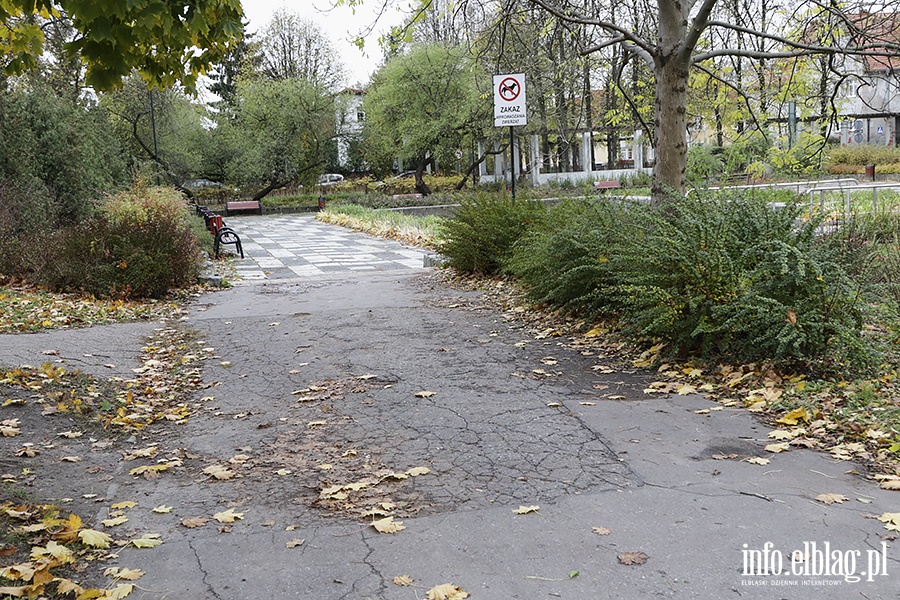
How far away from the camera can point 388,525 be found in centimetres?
385

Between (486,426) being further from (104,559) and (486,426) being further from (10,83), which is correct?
(10,83)

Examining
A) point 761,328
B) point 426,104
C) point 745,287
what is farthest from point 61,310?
point 426,104

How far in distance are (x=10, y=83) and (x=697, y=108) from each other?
17.6 meters

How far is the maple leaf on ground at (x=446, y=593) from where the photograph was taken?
3.15m

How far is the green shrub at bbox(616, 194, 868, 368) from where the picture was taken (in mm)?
5980

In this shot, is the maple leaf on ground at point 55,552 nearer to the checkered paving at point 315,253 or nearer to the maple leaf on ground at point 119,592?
the maple leaf on ground at point 119,592

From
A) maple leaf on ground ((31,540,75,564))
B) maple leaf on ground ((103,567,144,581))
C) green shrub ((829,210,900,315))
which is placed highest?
green shrub ((829,210,900,315))

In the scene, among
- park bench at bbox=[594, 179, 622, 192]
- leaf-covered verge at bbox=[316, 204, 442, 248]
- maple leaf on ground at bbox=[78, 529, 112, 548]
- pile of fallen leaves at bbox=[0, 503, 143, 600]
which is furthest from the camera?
park bench at bbox=[594, 179, 622, 192]

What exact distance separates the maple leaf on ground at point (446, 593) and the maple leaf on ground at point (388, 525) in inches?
24.4

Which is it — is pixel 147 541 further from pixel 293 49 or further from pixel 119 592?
pixel 293 49

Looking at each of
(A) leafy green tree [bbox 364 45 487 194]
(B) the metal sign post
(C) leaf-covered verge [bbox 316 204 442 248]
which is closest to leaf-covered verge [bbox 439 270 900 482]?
(B) the metal sign post

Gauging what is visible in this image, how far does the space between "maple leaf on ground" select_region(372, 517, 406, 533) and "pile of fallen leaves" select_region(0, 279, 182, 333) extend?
6.53 meters

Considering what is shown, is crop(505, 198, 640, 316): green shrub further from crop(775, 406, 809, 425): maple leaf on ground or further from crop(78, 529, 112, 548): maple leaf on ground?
crop(78, 529, 112, 548): maple leaf on ground

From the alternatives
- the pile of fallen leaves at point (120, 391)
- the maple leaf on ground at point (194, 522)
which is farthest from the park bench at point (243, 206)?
the maple leaf on ground at point (194, 522)
